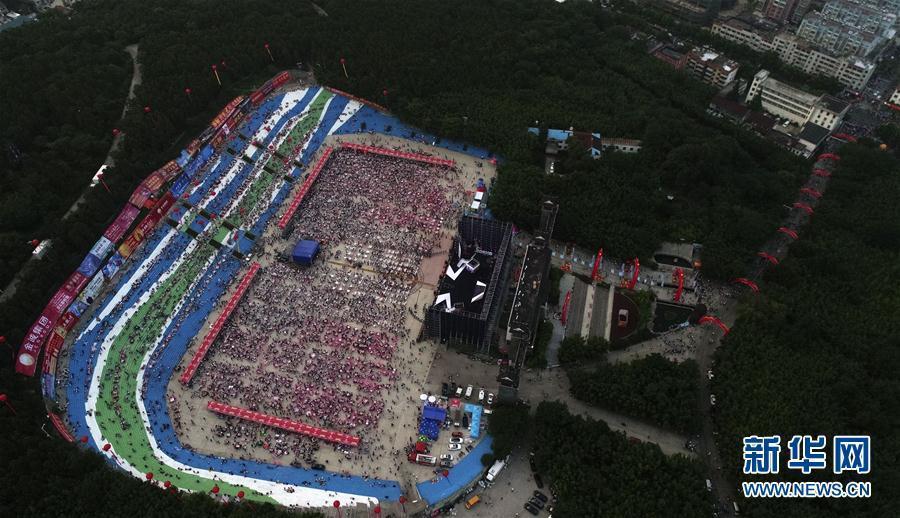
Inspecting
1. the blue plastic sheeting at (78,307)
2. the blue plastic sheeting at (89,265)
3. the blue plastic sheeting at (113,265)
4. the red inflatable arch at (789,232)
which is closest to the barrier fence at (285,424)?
the blue plastic sheeting at (78,307)

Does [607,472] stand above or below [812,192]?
below

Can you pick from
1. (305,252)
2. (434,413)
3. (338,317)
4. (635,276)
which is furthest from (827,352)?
(305,252)

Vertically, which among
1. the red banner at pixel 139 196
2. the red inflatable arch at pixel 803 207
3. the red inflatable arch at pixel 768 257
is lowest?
the red inflatable arch at pixel 768 257

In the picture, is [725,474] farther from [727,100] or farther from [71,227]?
[71,227]

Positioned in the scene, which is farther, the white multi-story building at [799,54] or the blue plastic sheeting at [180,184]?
the white multi-story building at [799,54]

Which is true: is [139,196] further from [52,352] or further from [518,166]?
[518,166]

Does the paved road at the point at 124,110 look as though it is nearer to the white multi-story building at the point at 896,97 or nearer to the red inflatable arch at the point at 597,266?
the red inflatable arch at the point at 597,266

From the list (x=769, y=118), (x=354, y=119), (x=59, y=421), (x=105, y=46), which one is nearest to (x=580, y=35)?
(x=769, y=118)
